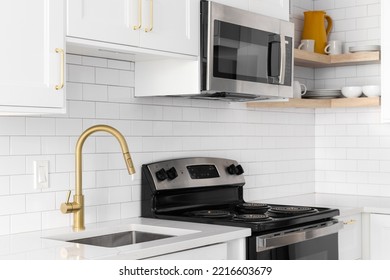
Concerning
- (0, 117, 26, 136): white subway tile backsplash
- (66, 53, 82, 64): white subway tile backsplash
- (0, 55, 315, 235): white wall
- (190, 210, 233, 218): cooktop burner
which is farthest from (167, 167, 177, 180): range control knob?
(0, 117, 26, 136): white subway tile backsplash

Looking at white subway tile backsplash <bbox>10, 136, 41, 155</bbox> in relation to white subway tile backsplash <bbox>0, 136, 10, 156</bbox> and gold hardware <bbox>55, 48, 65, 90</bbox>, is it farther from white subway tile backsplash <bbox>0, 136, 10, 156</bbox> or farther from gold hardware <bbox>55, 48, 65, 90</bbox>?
gold hardware <bbox>55, 48, 65, 90</bbox>

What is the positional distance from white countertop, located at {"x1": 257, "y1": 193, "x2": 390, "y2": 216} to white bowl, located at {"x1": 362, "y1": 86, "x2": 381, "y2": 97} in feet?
2.36

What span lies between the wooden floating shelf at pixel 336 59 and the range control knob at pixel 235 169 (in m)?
0.86

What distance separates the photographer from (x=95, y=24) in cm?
264

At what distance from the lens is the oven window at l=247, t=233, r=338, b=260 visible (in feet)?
10.2

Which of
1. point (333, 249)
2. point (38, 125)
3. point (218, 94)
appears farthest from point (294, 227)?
point (38, 125)

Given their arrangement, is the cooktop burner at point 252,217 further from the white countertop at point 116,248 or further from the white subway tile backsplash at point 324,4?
the white subway tile backsplash at point 324,4

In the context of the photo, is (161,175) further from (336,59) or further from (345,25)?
(345,25)

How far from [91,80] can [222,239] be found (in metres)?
0.99

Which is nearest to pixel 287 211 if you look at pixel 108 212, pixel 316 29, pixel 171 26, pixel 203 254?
pixel 203 254

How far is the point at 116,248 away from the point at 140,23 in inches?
38.6

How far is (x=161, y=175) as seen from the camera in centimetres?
341

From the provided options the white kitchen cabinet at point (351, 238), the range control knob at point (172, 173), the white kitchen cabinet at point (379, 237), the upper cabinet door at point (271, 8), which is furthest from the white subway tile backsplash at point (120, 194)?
the white kitchen cabinet at point (379, 237)

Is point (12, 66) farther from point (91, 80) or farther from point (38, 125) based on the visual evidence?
point (91, 80)
